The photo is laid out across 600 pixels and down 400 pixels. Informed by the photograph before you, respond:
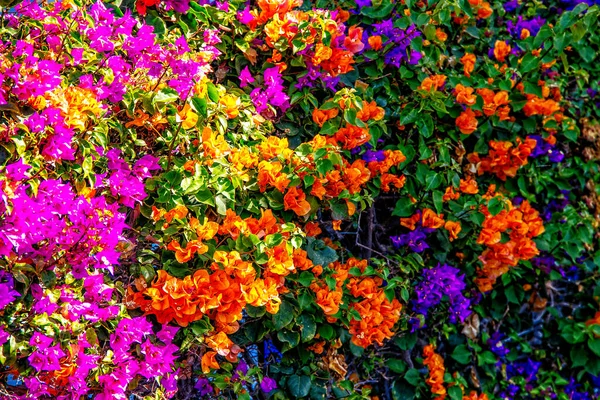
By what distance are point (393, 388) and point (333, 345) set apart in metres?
0.40

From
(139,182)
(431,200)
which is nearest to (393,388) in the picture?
(431,200)

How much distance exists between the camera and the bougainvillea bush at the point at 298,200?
5.81 ft

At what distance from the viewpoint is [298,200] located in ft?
7.29

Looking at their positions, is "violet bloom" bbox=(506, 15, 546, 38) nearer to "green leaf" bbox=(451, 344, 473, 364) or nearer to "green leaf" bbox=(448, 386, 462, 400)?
"green leaf" bbox=(451, 344, 473, 364)

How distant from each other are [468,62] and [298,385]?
A: 1425mm

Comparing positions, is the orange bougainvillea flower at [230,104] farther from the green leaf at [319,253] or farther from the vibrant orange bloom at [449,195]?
the vibrant orange bloom at [449,195]

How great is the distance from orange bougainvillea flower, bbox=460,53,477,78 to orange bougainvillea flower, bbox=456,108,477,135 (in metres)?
0.20

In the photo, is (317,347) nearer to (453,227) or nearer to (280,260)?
(280,260)

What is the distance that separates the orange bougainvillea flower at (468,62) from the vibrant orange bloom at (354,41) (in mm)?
546

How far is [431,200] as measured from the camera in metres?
2.73

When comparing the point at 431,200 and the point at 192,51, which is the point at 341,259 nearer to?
the point at 431,200

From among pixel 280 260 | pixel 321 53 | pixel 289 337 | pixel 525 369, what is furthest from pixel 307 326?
pixel 525 369

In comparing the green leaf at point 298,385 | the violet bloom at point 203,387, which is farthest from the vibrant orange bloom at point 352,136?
the violet bloom at point 203,387

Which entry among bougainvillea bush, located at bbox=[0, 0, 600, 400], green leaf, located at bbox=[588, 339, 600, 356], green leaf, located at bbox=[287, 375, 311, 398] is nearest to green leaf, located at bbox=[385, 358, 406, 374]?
bougainvillea bush, located at bbox=[0, 0, 600, 400]
